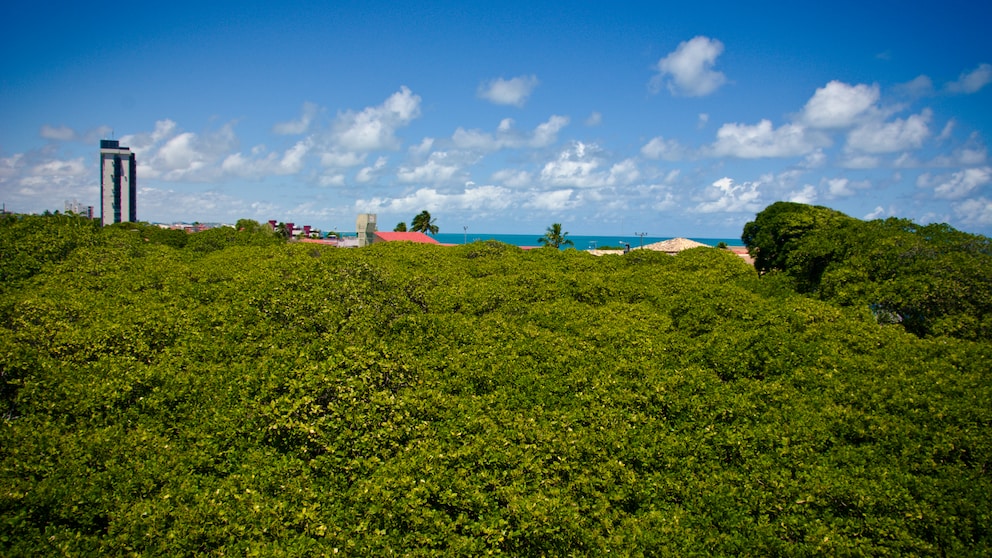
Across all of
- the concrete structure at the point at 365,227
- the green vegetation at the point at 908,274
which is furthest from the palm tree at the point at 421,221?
the green vegetation at the point at 908,274

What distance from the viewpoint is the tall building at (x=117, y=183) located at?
529 ft

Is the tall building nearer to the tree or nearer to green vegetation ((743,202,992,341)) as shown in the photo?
the tree

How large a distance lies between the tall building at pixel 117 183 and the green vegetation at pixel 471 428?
17386cm

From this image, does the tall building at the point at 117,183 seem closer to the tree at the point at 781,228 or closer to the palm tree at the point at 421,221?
the palm tree at the point at 421,221

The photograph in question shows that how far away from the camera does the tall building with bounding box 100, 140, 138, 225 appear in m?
161

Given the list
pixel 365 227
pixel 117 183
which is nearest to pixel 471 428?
pixel 365 227

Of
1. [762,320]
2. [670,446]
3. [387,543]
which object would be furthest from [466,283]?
[387,543]

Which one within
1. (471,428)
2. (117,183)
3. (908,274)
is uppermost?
(117,183)

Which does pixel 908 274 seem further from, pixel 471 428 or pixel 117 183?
pixel 117 183

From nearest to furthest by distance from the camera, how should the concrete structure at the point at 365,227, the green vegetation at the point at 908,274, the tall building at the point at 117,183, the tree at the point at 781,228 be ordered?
the green vegetation at the point at 908,274 < the tree at the point at 781,228 < the concrete structure at the point at 365,227 < the tall building at the point at 117,183

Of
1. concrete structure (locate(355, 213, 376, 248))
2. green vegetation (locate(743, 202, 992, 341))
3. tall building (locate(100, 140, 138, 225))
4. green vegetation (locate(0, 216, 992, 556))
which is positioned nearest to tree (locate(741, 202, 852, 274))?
green vegetation (locate(743, 202, 992, 341))

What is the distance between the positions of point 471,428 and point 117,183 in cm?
19667

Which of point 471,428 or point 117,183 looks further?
point 117,183

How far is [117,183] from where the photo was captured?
16525 cm
